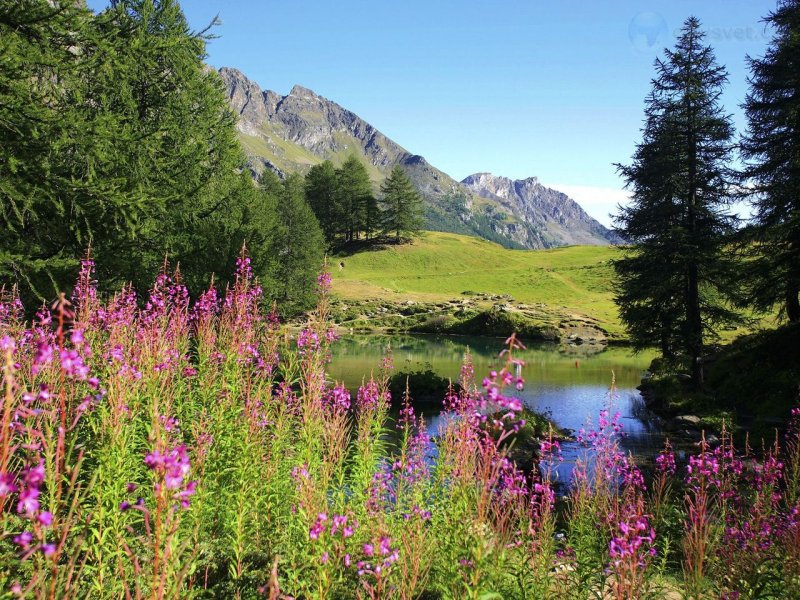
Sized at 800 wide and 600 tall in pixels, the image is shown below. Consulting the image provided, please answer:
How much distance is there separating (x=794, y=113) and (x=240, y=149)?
23.2 m

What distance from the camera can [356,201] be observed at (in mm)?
90125

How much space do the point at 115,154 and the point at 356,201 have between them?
262 ft

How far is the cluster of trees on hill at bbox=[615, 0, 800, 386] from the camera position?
1975cm

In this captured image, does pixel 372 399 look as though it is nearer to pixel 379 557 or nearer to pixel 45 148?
pixel 379 557

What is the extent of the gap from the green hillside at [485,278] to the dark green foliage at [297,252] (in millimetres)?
12710

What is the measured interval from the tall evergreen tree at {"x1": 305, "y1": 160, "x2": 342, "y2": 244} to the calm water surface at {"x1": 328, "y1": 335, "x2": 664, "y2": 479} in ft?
151

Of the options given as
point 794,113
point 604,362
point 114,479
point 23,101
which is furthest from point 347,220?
point 114,479

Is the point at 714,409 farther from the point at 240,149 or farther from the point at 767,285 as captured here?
the point at 240,149

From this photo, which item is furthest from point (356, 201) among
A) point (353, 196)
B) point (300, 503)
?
point (300, 503)

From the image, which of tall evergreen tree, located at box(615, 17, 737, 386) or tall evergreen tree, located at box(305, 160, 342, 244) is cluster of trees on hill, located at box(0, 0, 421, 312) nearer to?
tall evergreen tree, located at box(615, 17, 737, 386)

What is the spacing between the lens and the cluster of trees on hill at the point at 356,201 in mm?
89875

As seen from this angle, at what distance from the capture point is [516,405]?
8.75 feet

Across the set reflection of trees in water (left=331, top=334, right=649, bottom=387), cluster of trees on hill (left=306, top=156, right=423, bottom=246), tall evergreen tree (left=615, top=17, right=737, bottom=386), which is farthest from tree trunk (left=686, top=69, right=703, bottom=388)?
cluster of trees on hill (left=306, top=156, right=423, bottom=246)

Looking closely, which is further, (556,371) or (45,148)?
(556,371)
